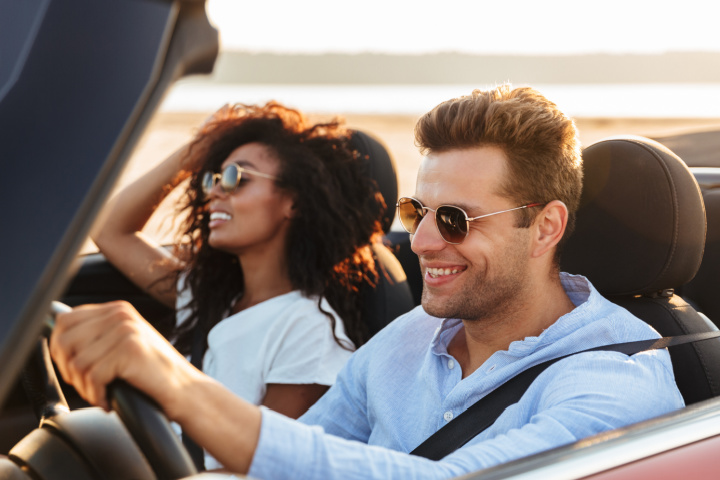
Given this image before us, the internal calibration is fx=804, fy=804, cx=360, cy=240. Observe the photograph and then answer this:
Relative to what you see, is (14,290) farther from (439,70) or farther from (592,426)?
(439,70)

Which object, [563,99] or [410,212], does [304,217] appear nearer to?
[410,212]

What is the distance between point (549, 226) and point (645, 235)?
9.5 inches

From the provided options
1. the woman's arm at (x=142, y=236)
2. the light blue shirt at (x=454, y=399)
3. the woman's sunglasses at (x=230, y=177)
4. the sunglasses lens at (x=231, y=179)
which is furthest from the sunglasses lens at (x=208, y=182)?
the light blue shirt at (x=454, y=399)

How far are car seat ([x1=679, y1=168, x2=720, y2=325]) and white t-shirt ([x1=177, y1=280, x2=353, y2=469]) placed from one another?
3.57 ft

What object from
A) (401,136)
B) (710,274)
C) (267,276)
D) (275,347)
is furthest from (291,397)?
(401,136)

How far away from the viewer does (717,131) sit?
3541mm

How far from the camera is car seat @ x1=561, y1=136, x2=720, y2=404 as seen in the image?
6.43ft

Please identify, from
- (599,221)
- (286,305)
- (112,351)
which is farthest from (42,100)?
(286,305)

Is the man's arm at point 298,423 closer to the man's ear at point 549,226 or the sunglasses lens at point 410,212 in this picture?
the man's ear at point 549,226

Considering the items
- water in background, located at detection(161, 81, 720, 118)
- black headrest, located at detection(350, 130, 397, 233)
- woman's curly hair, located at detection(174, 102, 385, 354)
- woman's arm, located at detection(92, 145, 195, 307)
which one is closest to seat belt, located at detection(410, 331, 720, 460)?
woman's curly hair, located at detection(174, 102, 385, 354)

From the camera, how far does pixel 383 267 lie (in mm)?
2785

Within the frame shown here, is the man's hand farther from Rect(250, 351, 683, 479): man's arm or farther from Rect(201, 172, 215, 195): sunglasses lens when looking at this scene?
Rect(201, 172, 215, 195): sunglasses lens

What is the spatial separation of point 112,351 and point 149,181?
7.14 ft

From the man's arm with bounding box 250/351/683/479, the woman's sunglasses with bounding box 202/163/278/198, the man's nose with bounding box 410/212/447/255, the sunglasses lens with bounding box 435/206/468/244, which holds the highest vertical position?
the sunglasses lens with bounding box 435/206/468/244
